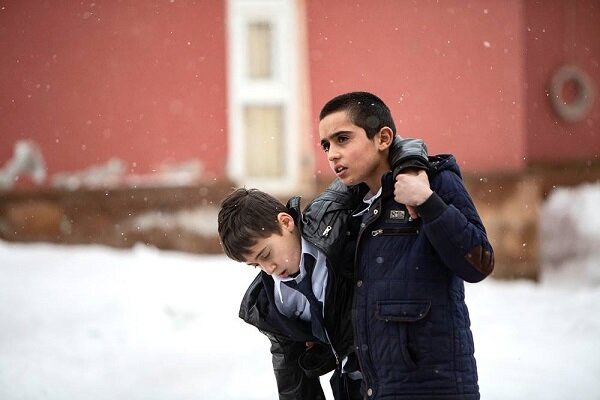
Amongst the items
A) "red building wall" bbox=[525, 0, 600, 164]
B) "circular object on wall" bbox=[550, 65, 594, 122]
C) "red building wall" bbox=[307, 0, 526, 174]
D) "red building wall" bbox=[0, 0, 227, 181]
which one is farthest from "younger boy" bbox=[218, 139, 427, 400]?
"circular object on wall" bbox=[550, 65, 594, 122]

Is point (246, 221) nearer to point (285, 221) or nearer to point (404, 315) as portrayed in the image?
point (285, 221)

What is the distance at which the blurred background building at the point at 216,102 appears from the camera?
7426mm

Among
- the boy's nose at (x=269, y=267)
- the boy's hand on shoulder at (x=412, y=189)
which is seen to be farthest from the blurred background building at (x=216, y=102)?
the boy's hand on shoulder at (x=412, y=189)

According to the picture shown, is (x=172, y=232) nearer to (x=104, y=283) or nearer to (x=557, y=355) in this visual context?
(x=104, y=283)

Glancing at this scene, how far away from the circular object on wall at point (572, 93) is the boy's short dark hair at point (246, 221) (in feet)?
23.3

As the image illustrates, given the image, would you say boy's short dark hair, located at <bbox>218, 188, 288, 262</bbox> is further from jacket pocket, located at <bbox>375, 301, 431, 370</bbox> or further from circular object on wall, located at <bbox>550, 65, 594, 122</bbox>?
circular object on wall, located at <bbox>550, 65, 594, 122</bbox>

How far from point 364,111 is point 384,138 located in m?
0.10

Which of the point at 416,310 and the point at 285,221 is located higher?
the point at 285,221

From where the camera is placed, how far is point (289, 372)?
103 inches

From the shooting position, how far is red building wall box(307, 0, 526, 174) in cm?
766

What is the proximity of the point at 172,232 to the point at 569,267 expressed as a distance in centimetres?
413

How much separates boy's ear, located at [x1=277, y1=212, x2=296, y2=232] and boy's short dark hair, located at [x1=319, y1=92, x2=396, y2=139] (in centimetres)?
32

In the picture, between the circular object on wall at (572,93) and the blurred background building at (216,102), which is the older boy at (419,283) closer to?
the blurred background building at (216,102)

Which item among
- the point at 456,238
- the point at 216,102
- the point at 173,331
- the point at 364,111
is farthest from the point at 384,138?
the point at 216,102
